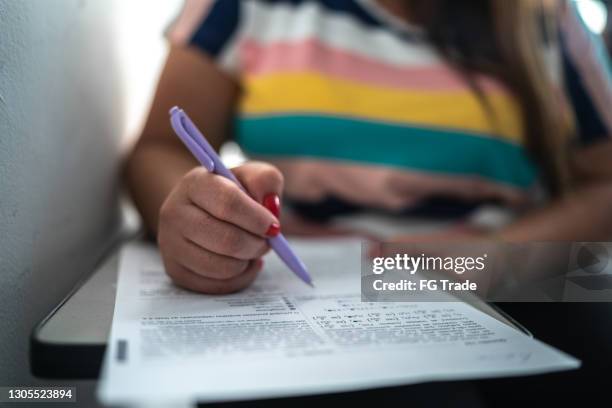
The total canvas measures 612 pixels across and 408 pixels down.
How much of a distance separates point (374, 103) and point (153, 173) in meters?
0.26

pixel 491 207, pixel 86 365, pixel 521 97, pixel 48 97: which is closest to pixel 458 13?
pixel 521 97

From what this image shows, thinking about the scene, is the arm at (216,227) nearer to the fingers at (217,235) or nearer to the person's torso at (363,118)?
the fingers at (217,235)

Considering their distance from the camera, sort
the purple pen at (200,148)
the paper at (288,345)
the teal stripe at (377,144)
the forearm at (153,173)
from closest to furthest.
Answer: the paper at (288,345) → the purple pen at (200,148) → the forearm at (153,173) → the teal stripe at (377,144)

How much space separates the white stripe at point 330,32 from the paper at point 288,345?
344 mm

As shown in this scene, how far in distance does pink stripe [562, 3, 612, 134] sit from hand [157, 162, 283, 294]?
0.47m

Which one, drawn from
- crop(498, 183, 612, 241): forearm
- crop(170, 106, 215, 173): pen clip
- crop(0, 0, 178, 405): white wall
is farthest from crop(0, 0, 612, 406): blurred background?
crop(498, 183, 612, 241): forearm

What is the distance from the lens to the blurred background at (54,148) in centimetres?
34

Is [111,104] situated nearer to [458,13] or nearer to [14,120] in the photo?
[14,120]

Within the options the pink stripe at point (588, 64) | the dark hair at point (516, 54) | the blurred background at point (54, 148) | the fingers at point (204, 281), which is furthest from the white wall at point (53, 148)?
the pink stripe at point (588, 64)

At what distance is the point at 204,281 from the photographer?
0.34 metres

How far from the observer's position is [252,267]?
360 mm

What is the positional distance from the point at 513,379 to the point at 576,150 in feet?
1.37

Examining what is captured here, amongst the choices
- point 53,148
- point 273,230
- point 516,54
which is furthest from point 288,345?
point 516,54

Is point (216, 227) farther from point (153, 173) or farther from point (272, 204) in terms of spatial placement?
point (153, 173)
